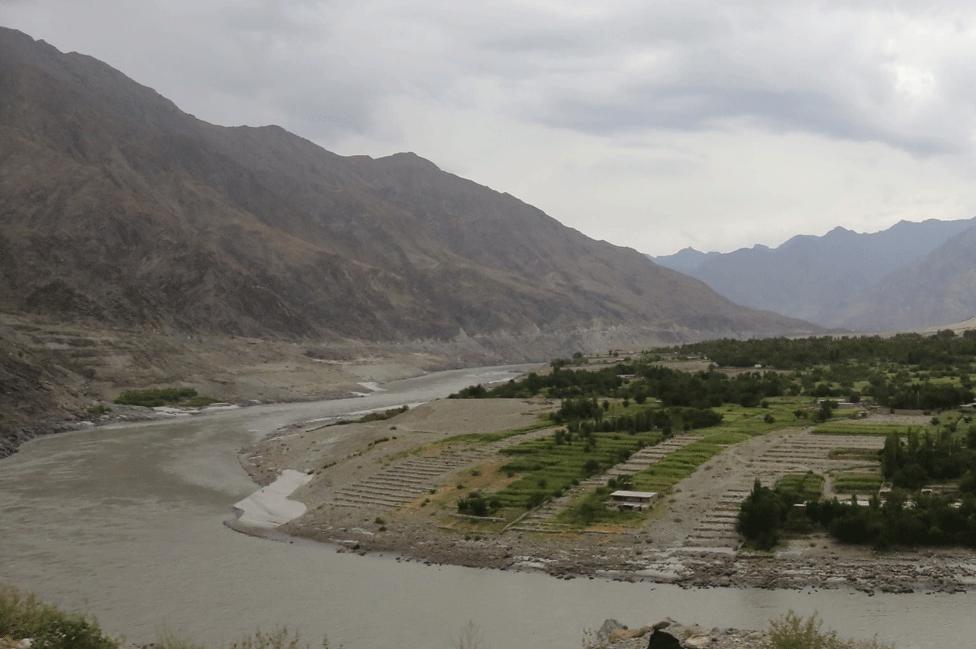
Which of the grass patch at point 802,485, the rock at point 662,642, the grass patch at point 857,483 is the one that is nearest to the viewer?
the rock at point 662,642

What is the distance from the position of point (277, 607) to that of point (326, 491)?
1786 centimetres

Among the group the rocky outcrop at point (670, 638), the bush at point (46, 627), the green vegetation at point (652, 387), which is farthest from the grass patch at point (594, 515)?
the green vegetation at point (652, 387)

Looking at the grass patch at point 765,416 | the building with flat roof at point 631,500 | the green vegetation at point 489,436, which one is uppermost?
the grass patch at point 765,416

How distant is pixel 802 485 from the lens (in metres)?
36.9

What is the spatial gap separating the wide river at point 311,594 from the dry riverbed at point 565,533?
3.94 feet

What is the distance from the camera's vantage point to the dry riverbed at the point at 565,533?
2925 centimetres

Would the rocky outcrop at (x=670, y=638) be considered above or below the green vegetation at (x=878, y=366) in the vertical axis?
below

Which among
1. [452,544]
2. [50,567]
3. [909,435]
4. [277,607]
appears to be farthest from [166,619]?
[909,435]

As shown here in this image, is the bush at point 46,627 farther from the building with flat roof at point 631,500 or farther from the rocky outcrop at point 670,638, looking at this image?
the building with flat roof at point 631,500

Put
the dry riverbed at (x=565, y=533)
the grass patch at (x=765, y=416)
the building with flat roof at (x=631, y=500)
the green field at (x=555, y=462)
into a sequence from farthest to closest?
1. the grass patch at (x=765, y=416)
2. the green field at (x=555, y=462)
3. the building with flat roof at (x=631, y=500)
4. the dry riverbed at (x=565, y=533)

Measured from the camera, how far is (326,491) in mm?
45812

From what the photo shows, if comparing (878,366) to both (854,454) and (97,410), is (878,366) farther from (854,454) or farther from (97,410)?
(97,410)

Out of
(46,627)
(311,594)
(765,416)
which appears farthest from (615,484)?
(46,627)

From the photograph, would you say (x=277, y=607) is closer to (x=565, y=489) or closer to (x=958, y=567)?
(x=565, y=489)
